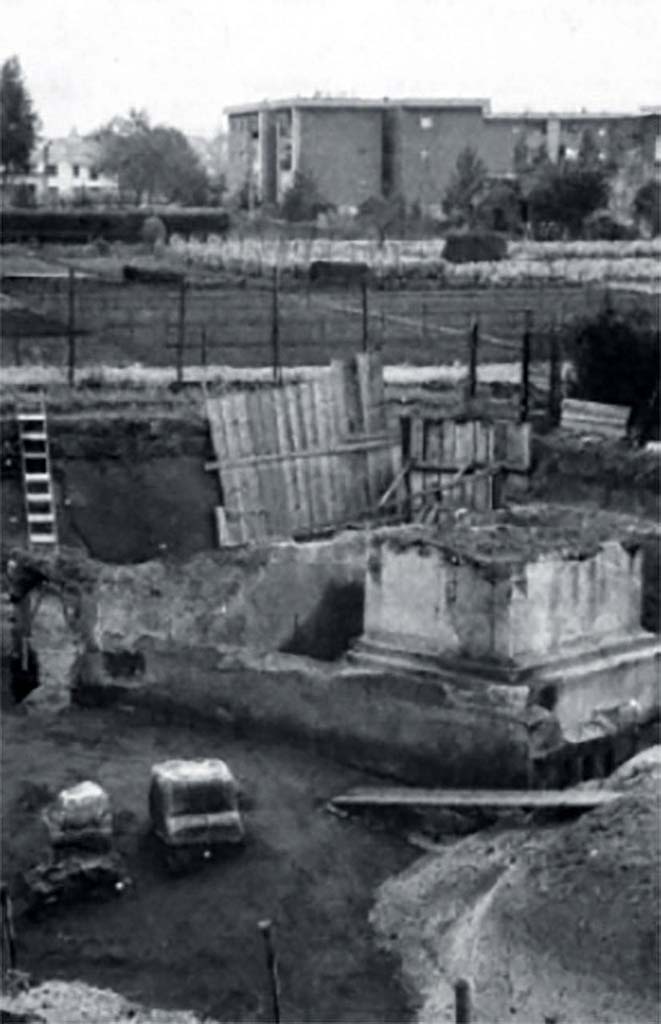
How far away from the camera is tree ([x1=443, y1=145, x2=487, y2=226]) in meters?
50.2

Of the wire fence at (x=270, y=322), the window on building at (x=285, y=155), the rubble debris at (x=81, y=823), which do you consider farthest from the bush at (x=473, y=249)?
the rubble debris at (x=81, y=823)

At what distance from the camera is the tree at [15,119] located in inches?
2279

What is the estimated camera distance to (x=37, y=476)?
61.8 feet

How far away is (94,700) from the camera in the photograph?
1480cm

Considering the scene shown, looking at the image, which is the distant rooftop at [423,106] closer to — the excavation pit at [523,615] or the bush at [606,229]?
the bush at [606,229]

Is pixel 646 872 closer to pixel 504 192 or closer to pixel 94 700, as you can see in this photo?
pixel 94 700

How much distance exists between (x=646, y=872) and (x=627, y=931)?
0.50m

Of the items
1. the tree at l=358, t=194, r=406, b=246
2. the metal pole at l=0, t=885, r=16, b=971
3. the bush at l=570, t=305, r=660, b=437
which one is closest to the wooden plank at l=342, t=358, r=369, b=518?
the bush at l=570, t=305, r=660, b=437

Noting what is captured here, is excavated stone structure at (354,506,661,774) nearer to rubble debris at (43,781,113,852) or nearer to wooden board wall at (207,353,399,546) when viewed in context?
rubble debris at (43,781,113,852)

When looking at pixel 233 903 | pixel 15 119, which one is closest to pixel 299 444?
pixel 233 903

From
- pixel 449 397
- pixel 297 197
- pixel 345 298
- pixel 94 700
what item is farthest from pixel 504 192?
pixel 94 700

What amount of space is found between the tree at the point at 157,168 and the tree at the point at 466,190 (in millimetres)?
8385

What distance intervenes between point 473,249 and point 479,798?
28.9m

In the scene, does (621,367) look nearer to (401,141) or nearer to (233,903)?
(233,903)
